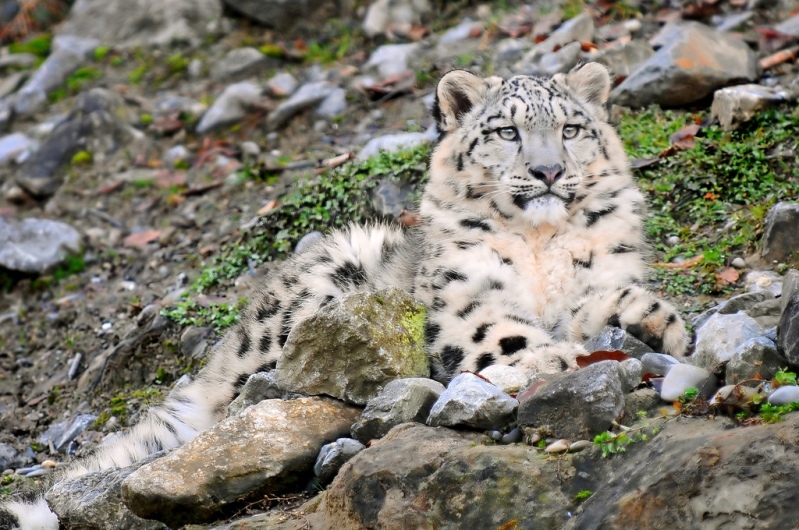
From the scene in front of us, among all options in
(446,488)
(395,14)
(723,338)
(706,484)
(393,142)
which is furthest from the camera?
(395,14)

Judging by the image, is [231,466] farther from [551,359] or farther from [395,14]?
[395,14]

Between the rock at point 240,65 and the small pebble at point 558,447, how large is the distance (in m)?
8.25

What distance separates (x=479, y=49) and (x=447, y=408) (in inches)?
260

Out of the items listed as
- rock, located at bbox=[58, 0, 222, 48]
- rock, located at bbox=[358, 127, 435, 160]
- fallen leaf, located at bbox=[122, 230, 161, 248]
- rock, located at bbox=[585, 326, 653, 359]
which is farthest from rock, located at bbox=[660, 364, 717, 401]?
rock, located at bbox=[58, 0, 222, 48]

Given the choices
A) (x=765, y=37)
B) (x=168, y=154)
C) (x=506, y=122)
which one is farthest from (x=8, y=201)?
(x=765, y=37)

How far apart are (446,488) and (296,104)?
6.90 metres

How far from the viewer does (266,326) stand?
20.5 feet

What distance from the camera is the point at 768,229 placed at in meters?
6.07

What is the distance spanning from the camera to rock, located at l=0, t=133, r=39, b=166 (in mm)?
10961

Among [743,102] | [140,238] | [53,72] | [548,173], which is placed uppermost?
[548,173]

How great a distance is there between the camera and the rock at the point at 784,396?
3.41 metres

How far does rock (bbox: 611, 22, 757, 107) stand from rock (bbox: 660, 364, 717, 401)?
4.62 metres

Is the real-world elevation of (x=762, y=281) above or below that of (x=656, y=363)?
below

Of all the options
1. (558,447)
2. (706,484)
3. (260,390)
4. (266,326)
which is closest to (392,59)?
(266,326)
